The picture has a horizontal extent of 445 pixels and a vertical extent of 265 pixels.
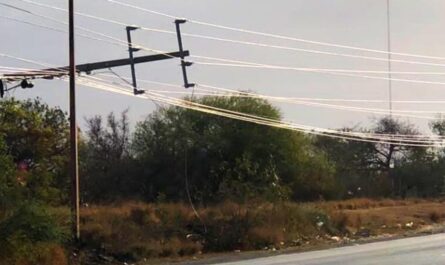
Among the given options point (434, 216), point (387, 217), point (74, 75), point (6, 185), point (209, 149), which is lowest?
point (434, 216)

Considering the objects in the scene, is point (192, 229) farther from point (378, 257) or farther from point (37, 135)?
point (37, 135)

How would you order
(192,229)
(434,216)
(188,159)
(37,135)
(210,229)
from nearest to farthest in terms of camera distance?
1. (210,229)
2. (192,229)
3. (434,216)
4. (37,135)
5. (188,159)

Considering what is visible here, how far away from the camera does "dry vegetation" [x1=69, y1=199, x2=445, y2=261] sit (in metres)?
32.0

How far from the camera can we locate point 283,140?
220ft

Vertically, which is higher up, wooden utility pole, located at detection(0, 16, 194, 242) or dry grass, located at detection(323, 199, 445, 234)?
wooden utility pole, located at detection(0, 16, 194, 242)

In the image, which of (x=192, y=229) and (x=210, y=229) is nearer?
(x=210, y=229)

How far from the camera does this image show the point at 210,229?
119 feet

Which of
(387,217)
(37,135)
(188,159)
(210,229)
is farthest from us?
(188,159)

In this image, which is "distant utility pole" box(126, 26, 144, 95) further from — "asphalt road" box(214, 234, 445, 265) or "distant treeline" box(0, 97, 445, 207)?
"distant treeline" box(0, 97, 445, 207)

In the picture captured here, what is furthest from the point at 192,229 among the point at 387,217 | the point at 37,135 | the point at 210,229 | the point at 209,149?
the point at 209,149

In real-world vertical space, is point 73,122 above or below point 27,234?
above

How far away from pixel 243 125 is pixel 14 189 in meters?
41.9

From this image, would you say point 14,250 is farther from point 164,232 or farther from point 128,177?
point 128,177

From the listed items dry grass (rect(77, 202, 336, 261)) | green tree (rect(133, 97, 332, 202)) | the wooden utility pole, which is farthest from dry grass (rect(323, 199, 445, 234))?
the wooden utility pole
